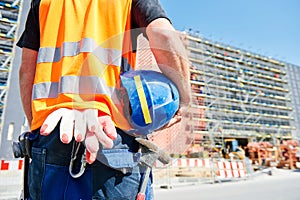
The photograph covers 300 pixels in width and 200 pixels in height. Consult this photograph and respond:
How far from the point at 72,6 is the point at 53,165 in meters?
0.43

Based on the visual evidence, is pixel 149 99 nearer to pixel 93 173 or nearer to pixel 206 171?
pixel 93 173

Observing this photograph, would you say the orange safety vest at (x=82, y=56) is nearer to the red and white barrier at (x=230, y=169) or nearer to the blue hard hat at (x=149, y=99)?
the blue hard hat at (x=149, y=99)

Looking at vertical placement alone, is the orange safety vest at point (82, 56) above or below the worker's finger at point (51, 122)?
above

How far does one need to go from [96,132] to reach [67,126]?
7 cm

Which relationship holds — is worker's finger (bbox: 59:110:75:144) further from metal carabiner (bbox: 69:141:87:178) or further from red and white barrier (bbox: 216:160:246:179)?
red and white barrier (bbox: 216:160:246:179)

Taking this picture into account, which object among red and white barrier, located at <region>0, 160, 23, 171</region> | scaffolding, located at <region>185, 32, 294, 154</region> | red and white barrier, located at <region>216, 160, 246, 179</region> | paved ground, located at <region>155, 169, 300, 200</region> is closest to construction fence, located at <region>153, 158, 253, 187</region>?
red and white barrier, located at <region>216, 160, 246, 179</region>

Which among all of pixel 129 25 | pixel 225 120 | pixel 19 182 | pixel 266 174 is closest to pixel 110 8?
pixel 129 25

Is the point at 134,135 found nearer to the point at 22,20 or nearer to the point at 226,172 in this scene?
the point at 226,172

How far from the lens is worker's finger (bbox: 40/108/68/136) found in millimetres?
568

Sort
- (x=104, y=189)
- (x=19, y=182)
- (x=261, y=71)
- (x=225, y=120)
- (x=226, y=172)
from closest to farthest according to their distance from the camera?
1. (x=104, y=189)
2. (x=19, y=182)
3. (x=226, y=172)
4. (x=225, y=120)
5. (x=261, y=71)

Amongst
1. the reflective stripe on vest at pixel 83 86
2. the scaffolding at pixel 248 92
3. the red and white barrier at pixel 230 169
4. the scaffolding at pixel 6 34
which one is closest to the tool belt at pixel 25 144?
the reflective stripe on vest at pixel 83 86

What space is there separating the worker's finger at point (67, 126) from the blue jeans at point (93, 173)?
0.06 metres

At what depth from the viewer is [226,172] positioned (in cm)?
708

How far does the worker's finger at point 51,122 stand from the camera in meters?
0.57
